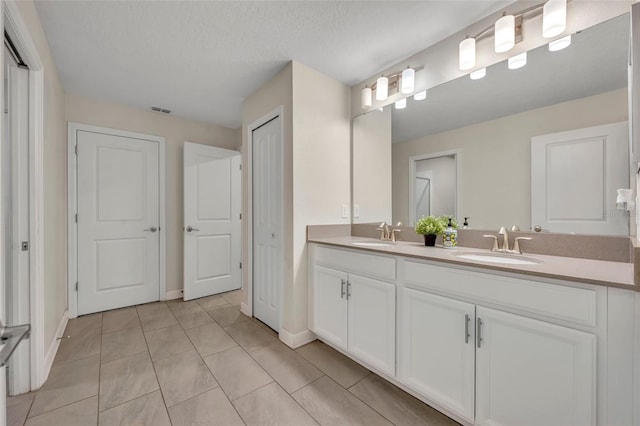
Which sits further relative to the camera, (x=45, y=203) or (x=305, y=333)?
(x=305, y=333)

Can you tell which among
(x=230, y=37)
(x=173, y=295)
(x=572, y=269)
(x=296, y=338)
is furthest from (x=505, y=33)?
(x=173, y=295)

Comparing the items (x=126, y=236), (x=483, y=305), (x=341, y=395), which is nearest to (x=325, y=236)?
(x=341, y=395)

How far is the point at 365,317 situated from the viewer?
1.75m

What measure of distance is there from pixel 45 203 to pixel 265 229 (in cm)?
156

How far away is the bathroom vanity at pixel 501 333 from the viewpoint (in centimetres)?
93

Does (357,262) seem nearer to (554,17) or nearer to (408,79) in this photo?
(408,79)

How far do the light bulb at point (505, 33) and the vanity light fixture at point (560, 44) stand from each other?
0.59ft

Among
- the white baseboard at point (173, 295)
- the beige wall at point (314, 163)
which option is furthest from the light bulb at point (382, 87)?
the white baseboard at point (173, 295)

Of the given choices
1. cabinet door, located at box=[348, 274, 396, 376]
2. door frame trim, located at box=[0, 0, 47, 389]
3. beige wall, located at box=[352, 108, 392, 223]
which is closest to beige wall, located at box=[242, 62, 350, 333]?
beige wall, located at box=[352, 108, 392, 223]

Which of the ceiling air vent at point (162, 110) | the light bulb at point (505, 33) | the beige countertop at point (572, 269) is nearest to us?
the beige countertop at point (572, 269)

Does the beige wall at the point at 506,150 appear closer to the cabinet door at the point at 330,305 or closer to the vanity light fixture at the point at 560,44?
the vanity light fixture at the point at 560,44

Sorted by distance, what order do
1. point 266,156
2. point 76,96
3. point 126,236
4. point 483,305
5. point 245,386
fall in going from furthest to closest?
point 126,236 → point 76,96 → point 266,156 → point 245,386 → point 483,305

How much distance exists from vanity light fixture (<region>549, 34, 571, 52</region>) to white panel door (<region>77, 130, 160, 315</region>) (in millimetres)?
3644

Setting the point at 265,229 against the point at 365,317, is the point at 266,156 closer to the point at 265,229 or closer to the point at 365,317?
the point at 265,229
